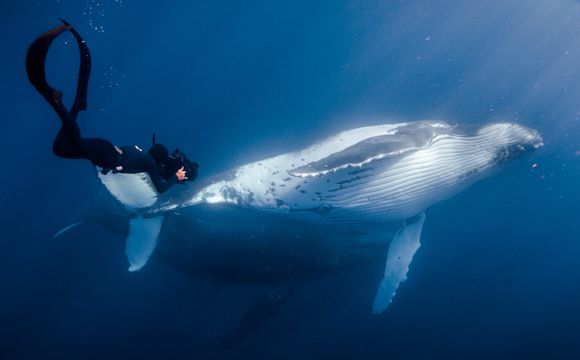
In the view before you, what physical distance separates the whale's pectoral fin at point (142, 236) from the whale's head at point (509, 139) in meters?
7.14

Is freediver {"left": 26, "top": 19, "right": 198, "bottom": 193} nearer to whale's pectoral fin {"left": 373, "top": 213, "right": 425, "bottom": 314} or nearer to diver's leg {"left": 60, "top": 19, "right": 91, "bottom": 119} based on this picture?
diver's leg {"left": 60, "top": 19, "right": 91, "bottom": 119}

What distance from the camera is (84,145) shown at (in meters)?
3.22

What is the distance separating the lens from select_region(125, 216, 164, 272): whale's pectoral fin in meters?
7.79

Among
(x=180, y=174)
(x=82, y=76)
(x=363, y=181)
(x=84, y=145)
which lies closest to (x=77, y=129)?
(x=84, y=145)

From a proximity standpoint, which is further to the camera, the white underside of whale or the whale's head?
the whale's head

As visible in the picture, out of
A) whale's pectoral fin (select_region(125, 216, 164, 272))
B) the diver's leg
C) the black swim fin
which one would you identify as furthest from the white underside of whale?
the black swim fin

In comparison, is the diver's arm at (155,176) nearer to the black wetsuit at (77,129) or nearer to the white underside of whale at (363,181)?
the black wetsuit at (77,129)

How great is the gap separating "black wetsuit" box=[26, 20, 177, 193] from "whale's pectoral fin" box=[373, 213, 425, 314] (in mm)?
6081

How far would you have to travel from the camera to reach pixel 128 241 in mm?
7828

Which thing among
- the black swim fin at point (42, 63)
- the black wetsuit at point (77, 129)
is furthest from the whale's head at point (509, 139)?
the black swim fin at point (42, 63)

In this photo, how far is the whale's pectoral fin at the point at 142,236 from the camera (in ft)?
25.6

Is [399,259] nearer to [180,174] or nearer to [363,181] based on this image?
[363,181]

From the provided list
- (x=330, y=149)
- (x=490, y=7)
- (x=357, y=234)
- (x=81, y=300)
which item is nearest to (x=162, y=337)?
(x=81, y=300)

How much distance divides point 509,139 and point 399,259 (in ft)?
11.9
